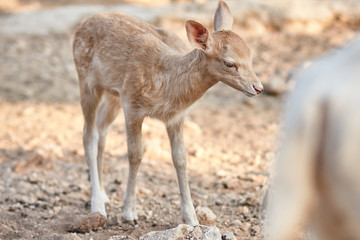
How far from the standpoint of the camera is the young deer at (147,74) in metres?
4.86

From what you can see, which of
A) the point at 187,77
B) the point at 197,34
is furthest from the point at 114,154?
the point at 197,34

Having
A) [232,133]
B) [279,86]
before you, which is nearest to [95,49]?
[232,133]

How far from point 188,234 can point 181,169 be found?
1221 mm

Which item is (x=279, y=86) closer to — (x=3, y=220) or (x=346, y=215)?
(x=3, y=220)

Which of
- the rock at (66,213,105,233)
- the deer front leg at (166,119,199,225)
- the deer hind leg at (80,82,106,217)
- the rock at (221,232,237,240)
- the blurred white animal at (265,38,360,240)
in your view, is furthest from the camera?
the deer hind leg at (80,82,106,217)

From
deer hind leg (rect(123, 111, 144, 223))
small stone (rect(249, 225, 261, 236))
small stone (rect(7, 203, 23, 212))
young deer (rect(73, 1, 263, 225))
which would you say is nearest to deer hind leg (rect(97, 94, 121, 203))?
young deer (rect(73, 1, 263, 225))

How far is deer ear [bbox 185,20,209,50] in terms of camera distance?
482cm

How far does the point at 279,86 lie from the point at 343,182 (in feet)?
27.2

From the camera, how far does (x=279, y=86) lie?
10.4 metres

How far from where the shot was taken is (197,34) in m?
4.87

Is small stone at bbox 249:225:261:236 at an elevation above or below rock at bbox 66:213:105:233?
above

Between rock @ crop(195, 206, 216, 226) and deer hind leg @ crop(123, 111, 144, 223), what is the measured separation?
580mm

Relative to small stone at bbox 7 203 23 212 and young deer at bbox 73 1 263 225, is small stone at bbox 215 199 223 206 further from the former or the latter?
small stone at bbox 7 203 23 212

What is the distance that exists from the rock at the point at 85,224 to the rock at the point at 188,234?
997mm
